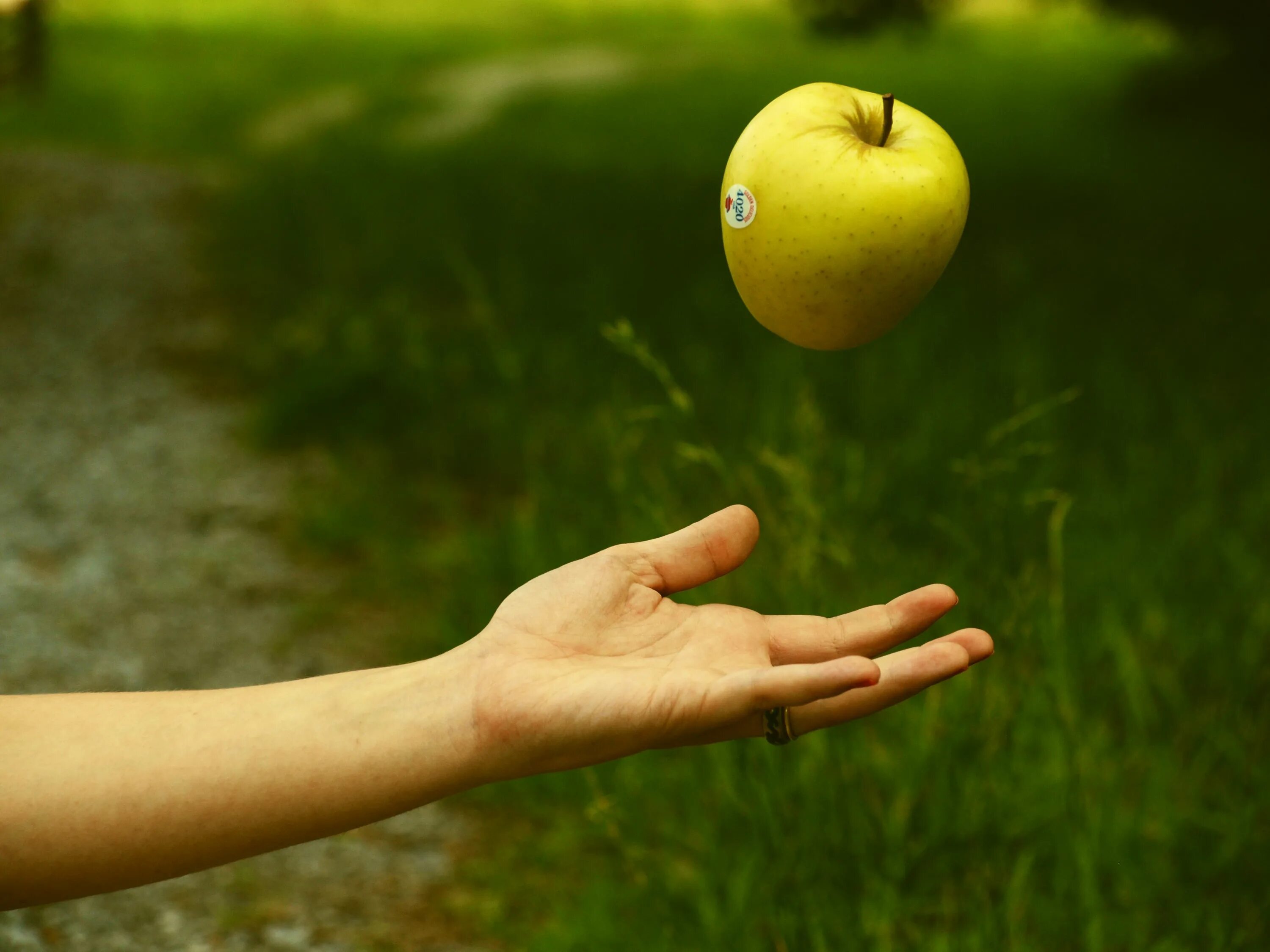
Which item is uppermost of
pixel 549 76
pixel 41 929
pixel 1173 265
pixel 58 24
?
pixel 58 24

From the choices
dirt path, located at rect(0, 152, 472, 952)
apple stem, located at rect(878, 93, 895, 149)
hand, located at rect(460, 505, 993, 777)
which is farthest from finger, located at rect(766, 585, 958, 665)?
dirt path, located at rect(0, 152, 472, 952)

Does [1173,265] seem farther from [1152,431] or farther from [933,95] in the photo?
[933,95]

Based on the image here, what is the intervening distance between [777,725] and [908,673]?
8.8 inches

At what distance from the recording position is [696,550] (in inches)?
67.6

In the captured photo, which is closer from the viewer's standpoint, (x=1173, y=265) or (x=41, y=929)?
(x=41, y=929)

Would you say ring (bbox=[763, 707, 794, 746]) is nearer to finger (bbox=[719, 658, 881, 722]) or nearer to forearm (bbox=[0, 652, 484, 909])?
finger (bbox=[719, 658, 881, 722])

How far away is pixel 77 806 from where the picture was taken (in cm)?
151

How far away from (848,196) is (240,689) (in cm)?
110

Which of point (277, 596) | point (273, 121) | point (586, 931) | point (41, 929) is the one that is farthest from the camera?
point (273, 121)

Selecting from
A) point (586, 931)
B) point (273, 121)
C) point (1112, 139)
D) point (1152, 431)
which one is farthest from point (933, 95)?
point (586, 931)

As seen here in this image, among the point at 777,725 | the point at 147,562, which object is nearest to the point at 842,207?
the point at 777,725

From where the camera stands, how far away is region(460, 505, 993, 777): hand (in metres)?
1.42

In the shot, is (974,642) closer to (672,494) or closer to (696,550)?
(696,550)

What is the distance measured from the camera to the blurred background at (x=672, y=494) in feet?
7.48
